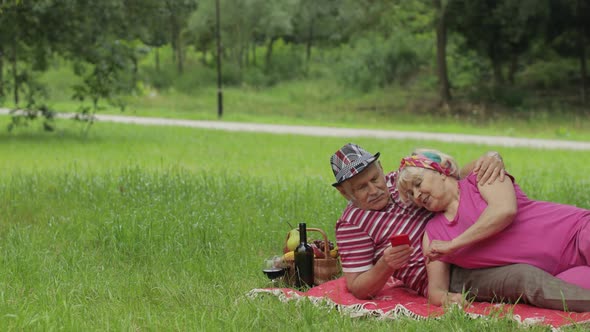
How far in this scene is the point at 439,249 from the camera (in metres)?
5.45

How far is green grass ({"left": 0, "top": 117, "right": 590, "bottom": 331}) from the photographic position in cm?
537

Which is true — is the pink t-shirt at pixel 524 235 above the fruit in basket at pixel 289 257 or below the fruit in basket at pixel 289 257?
above

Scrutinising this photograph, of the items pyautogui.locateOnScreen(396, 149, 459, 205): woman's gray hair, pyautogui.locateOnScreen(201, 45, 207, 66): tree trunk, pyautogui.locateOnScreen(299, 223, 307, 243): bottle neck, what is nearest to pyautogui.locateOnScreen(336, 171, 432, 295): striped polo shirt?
pyautogui.locateOnScreen(396, 149, 459, 205): woman's gray hair

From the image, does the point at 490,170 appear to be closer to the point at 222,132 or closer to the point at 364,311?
the point at 364,311

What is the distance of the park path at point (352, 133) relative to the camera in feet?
69.6

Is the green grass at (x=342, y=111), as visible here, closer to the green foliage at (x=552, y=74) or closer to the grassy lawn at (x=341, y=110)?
the grassy lawn at (x=341, y=110)

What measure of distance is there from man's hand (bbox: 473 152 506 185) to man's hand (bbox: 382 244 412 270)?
0.68 metres

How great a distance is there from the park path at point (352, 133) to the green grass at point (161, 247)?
6.47m

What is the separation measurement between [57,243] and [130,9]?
14.2m

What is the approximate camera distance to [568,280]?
17.5 feet

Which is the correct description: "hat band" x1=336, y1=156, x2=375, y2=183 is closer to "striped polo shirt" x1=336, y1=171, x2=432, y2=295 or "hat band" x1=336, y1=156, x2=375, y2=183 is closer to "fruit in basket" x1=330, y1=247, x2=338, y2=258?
"striped polo shirt" x1=336, y1=171, x2=432, y2=295

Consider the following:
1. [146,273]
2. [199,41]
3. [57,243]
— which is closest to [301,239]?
[146,273]

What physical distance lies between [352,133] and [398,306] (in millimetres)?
19440

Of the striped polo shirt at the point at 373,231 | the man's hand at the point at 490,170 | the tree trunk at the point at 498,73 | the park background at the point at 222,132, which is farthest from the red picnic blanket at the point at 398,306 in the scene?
the tree trunk at the point at 498,73
